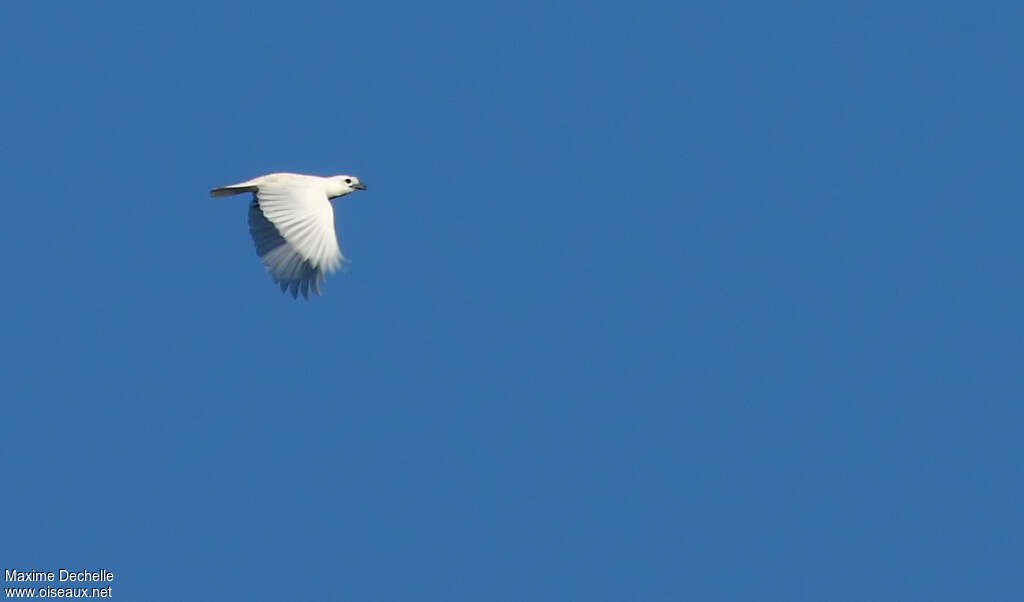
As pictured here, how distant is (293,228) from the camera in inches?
1046

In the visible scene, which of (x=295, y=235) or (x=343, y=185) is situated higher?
(x=343, y=185)

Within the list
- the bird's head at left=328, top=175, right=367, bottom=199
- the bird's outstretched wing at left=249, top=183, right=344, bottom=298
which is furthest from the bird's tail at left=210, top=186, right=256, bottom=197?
the bird's head at left=328, top=175, right=367, bottom=199

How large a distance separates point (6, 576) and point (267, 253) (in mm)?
6569

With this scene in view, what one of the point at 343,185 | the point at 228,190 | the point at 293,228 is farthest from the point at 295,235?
the point at 343,185

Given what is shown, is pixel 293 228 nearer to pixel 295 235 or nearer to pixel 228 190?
pixel 295 235

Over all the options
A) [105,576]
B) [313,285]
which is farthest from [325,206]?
[105,576]

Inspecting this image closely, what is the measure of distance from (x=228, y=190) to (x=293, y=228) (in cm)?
208

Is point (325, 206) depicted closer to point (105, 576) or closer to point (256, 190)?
point (256, 190)

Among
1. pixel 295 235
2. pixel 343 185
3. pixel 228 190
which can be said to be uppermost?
pixel 343 185

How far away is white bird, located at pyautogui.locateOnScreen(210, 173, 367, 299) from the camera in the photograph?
26500mm

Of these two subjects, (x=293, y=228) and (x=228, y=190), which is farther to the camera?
(x=228, y=190)

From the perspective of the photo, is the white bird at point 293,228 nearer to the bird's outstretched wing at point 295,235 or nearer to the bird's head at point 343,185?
the bird's outstretched wing at point 295,235

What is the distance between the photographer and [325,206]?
26.9 m

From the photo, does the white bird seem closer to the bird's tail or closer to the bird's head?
the bird's tail
